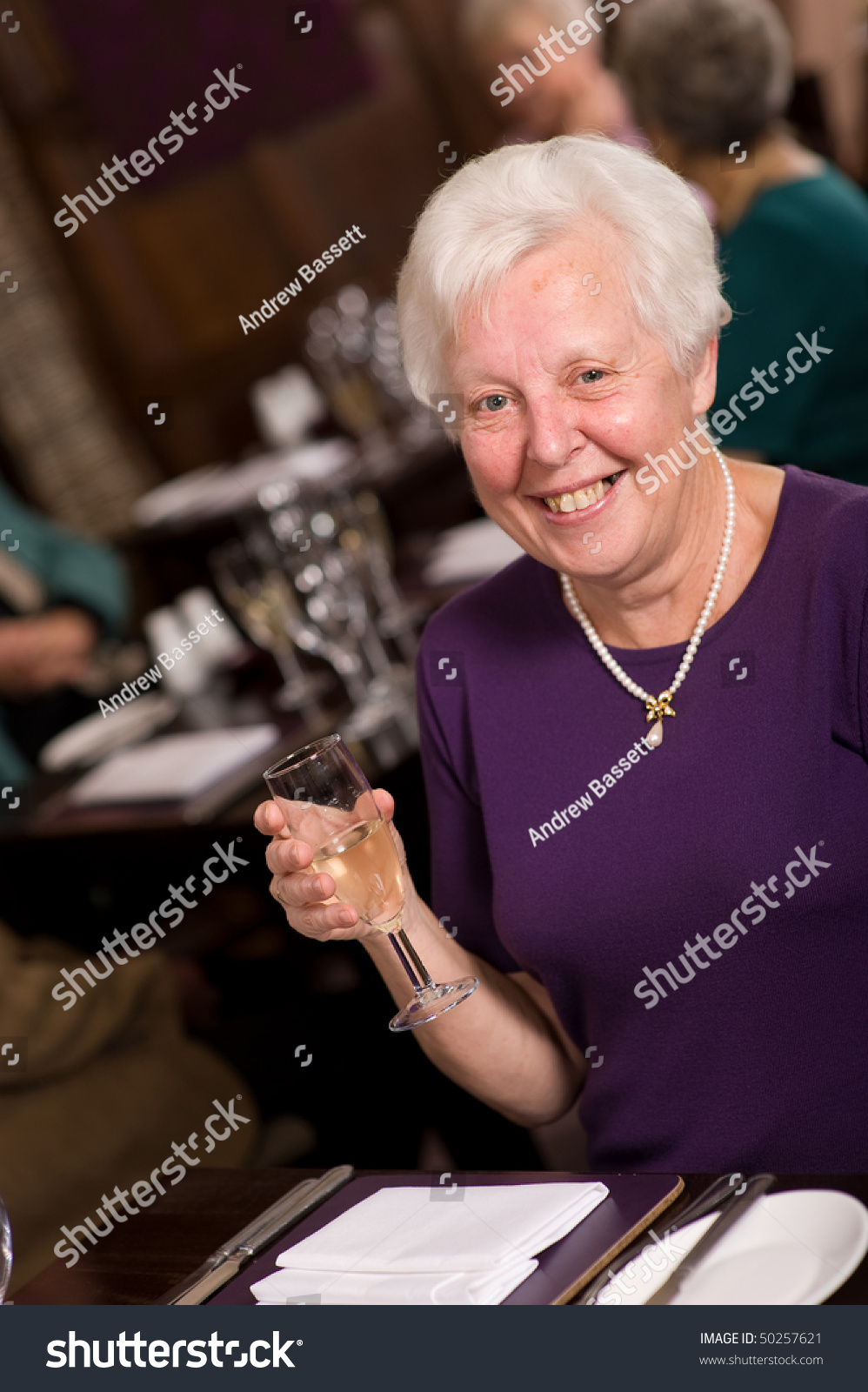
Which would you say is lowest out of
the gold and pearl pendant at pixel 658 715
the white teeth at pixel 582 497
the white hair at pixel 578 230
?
the gold and pearl pendant at pixel 658 715

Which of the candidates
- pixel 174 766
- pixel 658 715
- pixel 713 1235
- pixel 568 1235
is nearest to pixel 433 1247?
pixel 568 1235

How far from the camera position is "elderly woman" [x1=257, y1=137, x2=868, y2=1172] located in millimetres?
1394

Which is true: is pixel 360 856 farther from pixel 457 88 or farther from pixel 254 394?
pixel 457 88

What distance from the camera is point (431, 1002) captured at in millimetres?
1388

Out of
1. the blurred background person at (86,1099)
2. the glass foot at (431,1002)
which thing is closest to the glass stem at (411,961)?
the glass foot at (431,1002)

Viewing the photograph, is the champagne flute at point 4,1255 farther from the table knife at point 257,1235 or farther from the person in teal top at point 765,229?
the person in teal top at point 765,229

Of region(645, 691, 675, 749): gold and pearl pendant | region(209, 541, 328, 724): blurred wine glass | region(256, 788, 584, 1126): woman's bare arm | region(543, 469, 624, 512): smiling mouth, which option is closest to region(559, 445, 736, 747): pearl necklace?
region(645, 691, 675, 749): gold and pearl pendant

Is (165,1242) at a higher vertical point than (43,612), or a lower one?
lower

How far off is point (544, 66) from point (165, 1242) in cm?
315

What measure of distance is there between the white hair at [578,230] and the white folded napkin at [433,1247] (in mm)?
816

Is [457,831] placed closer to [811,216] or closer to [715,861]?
[715,861]

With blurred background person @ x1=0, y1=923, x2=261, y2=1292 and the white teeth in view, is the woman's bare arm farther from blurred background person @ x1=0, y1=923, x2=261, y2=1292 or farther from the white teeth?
blurred background person @ x1=0, y1=923, x2=261, y2=1292

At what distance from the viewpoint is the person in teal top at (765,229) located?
268 centimetres

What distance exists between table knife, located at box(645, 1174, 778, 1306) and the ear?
776 mm
